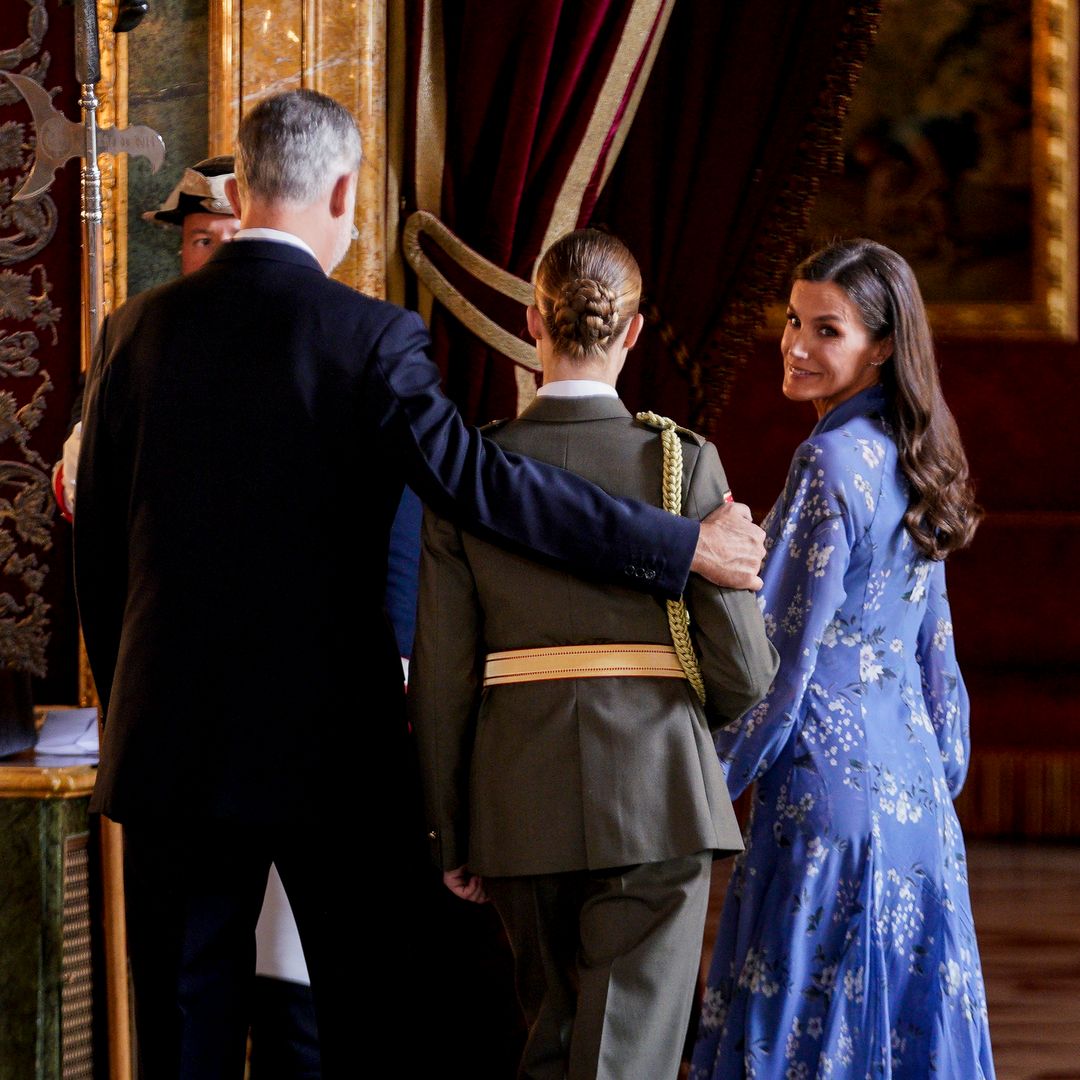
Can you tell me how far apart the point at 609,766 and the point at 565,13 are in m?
1.88

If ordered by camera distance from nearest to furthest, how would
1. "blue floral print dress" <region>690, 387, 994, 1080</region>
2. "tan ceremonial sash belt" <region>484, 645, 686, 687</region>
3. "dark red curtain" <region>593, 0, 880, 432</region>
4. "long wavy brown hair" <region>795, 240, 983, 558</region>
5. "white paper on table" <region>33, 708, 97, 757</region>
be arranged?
"tan ceremonial sash belt" <region>484, 645, 686, 687</region>
"blue floral print dress" <region>690, 387, 994, 1080</region>
"long wavy brown hair" <region>795, 240, 983, 558</region>
"white paper on table" <region>33, 708, 97, 757</region>
"dark red curtain" <region>593, 0, 880, 432</region>

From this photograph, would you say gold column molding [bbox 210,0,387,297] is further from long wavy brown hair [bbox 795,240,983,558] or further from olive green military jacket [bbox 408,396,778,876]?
Result: olive green military jacket [bbox 408,396,778,876]

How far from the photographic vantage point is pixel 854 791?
7.10 feet

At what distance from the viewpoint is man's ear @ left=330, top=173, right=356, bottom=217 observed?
72.0 inches

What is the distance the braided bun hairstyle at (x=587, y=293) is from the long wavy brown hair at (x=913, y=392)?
1.87ft

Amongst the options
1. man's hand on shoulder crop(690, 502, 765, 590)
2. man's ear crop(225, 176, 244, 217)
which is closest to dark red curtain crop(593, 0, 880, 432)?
man's hand on shoulder crop(690, 502, 765, 590)

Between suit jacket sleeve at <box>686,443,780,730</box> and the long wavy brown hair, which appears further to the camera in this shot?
the long wavy brown hair

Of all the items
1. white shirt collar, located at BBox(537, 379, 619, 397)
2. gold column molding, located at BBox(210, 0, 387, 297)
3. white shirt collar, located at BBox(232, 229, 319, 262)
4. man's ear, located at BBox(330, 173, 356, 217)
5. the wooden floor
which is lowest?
the wooden floor

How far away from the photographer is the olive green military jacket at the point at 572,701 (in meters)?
1.83

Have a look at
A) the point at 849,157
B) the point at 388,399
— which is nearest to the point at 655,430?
the point at 388,399

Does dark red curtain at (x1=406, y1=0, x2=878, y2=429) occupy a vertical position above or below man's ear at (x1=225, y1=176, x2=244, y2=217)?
above

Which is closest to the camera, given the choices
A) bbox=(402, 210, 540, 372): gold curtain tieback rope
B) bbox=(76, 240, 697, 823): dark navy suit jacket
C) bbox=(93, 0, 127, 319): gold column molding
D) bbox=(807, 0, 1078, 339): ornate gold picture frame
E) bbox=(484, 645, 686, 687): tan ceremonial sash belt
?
bbox=(76, 240, 697, 823): dark navy suit jacket

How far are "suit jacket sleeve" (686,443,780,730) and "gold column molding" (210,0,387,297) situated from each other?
1.33m

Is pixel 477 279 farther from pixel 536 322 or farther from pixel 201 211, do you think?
pixel 536 322
